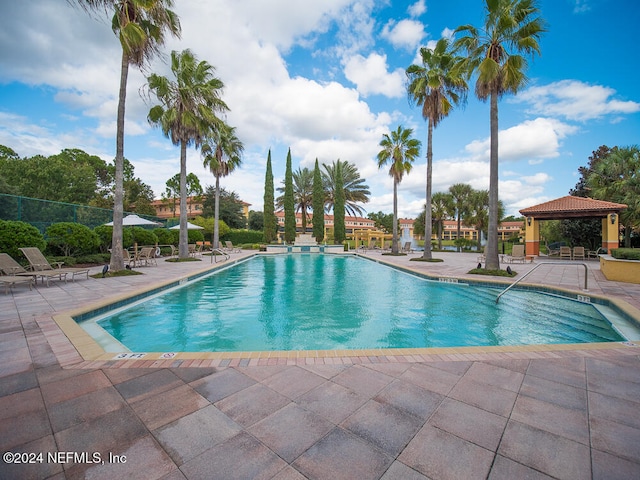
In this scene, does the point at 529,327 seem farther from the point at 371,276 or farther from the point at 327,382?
the point at 371,276

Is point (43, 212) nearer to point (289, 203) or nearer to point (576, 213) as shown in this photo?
point (289, 203)

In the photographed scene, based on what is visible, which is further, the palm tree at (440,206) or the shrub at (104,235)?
the palm tree at (440,206)

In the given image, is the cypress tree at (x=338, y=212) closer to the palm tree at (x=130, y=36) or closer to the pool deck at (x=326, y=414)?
the palm tree at (x=130, y=36)

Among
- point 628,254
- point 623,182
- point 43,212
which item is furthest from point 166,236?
point 623,182

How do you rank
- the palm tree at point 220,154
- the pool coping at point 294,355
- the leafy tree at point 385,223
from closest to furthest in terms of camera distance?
the pool coping at point 294,355 < the palm tree at point 220,154 < the leafy tree at point 385,223

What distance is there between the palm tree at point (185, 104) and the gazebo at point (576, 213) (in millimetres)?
19846

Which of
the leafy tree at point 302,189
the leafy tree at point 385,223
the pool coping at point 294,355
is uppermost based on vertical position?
the leafy tree at point 302,189

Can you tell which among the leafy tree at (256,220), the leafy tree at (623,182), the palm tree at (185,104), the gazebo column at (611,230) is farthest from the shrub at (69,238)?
the leafy tree at (256,220)

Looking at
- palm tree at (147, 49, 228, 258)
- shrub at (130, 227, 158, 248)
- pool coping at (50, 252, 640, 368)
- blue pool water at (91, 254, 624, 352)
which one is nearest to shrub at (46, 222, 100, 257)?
shrub at (130, 227, 158, 248)

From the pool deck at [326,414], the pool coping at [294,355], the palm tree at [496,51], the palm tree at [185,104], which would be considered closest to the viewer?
the pool deck at [326,414]

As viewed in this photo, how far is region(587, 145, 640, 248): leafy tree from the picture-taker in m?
15.9

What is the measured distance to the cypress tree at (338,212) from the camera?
1201 inches

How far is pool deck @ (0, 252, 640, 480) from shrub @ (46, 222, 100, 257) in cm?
1070

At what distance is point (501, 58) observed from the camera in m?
9.95
